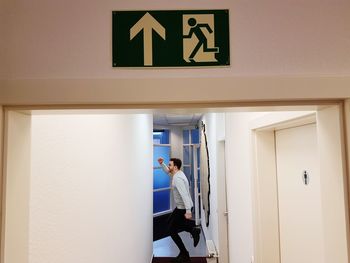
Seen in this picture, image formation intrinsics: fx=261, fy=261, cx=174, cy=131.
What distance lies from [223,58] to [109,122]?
1364 mm

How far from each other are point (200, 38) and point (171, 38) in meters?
0.08

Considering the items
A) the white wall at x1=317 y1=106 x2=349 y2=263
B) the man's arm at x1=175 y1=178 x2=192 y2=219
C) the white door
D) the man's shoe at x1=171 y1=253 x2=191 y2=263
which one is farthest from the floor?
the white wall at x1=317 y1=106 x2=349 y2=263

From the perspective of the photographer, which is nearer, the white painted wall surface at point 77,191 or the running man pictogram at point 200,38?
the running man pictogram at point 200,38

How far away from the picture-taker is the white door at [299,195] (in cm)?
145

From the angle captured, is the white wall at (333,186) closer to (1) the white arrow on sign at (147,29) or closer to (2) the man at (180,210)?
(1) the white arrow on sign at (147,29)

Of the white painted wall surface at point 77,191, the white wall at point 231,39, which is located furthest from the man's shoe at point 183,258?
the white wall at point 231,39

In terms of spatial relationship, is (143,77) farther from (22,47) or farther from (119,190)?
(119,190)

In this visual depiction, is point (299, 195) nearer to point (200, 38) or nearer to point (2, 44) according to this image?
point (200, 38)

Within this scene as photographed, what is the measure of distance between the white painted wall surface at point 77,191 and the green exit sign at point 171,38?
0.47 meters

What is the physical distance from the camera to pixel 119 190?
2.21 m

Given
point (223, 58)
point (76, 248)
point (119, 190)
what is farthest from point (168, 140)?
point (223, 58)

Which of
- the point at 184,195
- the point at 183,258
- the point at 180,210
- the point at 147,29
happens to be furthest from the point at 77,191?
the point at 183,258

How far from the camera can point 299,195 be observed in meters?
1.61

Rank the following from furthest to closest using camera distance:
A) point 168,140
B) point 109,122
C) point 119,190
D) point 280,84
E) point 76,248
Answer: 1. point 168,140
2. point 119,190
3. point 109,122
4. point 76,248
5. point 280,84
